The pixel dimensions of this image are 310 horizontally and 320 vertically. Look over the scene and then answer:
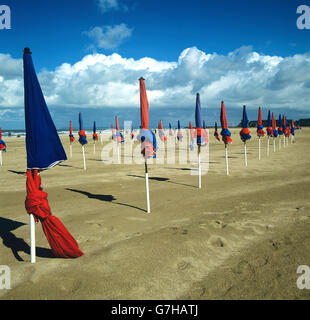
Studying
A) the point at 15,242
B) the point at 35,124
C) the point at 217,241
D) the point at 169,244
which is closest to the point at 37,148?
the point at 35,124

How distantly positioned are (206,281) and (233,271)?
0.70 metres

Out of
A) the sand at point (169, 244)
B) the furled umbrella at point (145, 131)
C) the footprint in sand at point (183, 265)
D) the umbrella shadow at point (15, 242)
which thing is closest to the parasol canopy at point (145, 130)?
the furled umbrella at point (145, 131)

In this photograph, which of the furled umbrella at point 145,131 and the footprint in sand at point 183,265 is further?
the furled umbrella at point 145,131

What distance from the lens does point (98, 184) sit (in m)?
13.6

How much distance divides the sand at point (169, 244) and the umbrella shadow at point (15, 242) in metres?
0.03

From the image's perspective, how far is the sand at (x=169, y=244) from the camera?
14.0 feet

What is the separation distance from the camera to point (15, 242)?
625 cm

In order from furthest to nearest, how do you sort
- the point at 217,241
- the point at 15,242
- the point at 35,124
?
the point at 15,242 → the point at 217,241 → the point at 35,124

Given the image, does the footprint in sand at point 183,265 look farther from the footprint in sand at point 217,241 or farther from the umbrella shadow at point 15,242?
the umbrella shadow at point 15,242

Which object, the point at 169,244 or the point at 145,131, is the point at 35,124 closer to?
the point at 145,131

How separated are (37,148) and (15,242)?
3.16 meters

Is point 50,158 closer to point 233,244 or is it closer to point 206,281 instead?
point 206,281

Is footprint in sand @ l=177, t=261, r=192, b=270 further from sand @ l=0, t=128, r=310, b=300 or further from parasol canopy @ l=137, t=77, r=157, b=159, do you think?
parasol canopy @ l=137, t=77, r=157, b=159

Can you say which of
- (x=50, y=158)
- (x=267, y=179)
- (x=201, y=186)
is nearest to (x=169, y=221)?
(x=50, y=158)
